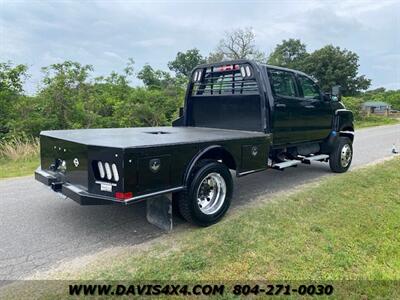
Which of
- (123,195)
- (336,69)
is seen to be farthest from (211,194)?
(336,69)

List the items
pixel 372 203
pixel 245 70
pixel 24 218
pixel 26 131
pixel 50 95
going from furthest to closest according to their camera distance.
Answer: pixel 50 95
pixel 26 131
pixel 245 70
pixel 372 203
pixel 24 218

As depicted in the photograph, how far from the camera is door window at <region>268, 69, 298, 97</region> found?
5.89 metres

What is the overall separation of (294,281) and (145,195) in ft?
5.57

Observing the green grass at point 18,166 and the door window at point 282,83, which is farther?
the green grass at point 18,166

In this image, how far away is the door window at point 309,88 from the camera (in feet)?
22.1

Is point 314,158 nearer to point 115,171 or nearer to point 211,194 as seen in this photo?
point 211,194

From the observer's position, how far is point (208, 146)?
4.35 metres

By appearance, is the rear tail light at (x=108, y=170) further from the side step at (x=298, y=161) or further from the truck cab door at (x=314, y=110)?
the truck cab door at (x=314, y=110)

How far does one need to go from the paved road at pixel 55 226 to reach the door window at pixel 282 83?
1.74m

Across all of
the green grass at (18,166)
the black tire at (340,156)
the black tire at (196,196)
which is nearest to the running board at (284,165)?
the black tire at (340,156)

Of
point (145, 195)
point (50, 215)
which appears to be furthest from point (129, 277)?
point (50, 215)

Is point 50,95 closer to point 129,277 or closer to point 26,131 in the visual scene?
point 26,131

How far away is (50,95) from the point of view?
12727 mm

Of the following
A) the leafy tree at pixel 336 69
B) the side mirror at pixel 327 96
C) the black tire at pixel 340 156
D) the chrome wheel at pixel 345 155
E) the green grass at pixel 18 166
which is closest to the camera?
the side mirror at pixel 327 96
